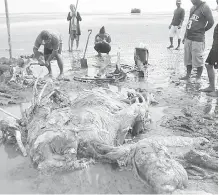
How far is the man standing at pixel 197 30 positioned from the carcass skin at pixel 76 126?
288 centimetres

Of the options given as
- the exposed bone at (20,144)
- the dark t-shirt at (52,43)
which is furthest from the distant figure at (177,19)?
the exposed bone at (20,144)

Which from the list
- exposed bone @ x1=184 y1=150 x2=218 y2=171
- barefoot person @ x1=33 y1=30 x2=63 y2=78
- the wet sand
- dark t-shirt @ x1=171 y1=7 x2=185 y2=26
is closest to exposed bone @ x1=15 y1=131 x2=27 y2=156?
the wet sand

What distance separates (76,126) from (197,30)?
4271mm

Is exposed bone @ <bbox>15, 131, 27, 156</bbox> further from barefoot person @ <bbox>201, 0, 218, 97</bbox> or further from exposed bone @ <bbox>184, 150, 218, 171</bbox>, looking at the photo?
barefoot person @ <bbox>201, 0, 218, 97</bbox>

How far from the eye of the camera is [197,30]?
6434mm

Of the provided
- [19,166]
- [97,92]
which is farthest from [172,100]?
[19,166]

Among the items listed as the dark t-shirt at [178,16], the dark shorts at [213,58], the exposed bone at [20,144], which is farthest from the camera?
the dark t-shirt at [178,16]

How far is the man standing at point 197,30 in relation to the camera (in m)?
6.23

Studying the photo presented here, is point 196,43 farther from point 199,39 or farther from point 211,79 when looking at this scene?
point 211,79

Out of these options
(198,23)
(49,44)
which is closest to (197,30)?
(198,23)

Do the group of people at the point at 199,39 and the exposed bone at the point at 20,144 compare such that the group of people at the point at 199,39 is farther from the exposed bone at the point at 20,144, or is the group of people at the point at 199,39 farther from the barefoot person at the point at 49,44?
the exposed bone at the point at 20,144

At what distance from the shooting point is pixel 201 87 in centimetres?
644

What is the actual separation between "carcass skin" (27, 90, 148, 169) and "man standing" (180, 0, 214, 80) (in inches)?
113

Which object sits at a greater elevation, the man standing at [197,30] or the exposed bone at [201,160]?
the man standing at [197,30]
